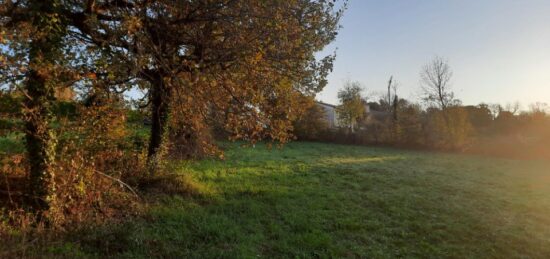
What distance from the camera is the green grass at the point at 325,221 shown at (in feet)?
19.6

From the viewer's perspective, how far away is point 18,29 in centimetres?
545

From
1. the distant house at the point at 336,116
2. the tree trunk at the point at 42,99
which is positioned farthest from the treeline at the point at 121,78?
the distant house at the point at 336,116

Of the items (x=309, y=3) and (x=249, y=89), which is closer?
(x=249, y=89)

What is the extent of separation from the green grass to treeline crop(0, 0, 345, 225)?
4.35ft

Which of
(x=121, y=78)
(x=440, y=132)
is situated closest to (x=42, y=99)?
(x=121, y=78)

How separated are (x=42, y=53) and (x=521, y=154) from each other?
35.6 m

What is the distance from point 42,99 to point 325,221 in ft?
20.2

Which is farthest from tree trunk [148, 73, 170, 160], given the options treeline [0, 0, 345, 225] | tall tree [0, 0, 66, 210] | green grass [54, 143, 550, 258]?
tall tree [0, 0, 66, 210]

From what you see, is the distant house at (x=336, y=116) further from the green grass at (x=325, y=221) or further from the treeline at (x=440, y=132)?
the green grass at (x=325, y=221)

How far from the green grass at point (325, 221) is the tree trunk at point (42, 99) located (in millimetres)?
1215

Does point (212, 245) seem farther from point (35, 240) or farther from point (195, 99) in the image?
point (195, 99)

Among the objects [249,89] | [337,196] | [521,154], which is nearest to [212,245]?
[249,89]

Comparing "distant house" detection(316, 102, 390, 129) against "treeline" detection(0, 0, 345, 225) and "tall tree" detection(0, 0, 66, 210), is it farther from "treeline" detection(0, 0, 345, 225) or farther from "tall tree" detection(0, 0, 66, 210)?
"tall tree" detection(0, 0, 66, 210)

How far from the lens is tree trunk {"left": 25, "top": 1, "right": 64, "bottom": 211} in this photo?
5.56 meters
